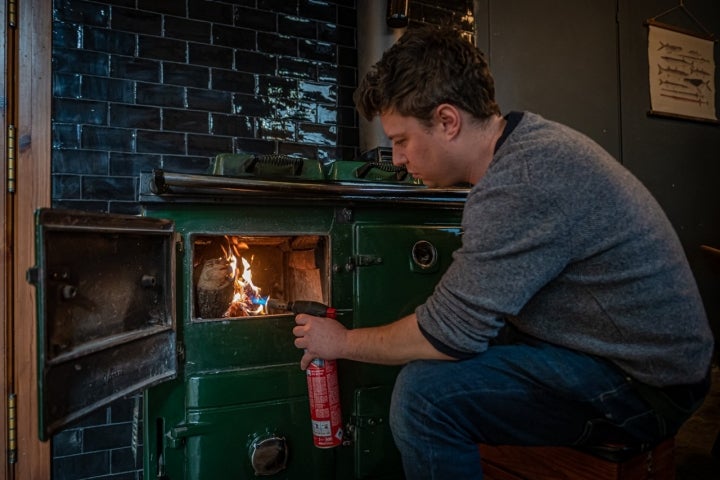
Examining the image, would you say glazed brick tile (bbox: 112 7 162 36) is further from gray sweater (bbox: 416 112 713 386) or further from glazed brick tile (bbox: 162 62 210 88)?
gray sweater (bbox: 416 112 713 386)

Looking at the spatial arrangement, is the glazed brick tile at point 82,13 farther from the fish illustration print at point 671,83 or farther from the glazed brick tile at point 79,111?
the fish illustration print at point 671,83

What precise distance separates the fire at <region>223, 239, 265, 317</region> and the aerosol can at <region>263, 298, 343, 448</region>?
0.89 feet

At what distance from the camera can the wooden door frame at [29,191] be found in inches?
72.0

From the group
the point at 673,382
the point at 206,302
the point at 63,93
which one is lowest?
the point at 673,382

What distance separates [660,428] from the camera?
1.04 metres

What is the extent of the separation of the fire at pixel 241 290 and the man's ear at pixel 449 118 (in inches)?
32.7

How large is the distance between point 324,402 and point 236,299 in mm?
468

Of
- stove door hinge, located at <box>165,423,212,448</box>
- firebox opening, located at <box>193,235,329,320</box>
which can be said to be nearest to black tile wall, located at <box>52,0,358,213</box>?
firebox opening, located at <box>193,235,329,320</box>

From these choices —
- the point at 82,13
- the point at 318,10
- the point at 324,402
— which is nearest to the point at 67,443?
the point at 324,402

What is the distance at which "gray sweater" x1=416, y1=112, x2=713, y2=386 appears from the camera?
0.94m

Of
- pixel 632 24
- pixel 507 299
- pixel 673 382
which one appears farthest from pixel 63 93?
pixel 632 24

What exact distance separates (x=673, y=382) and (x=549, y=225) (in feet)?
1.38

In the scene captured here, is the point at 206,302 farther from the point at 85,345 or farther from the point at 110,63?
the point at 110,63

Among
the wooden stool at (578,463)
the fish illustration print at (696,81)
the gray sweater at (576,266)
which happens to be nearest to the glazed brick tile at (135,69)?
the gray sweater at (576,266)
